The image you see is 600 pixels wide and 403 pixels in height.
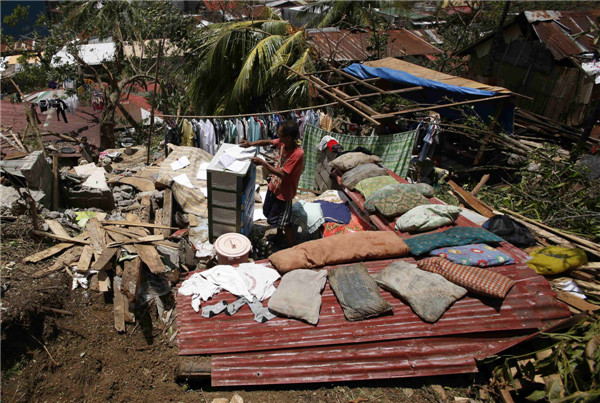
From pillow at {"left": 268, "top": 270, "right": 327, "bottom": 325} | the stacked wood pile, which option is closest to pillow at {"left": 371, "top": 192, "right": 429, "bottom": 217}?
pillow at {"left": 268, "top": 270, "right": 327, "bottom": 325}

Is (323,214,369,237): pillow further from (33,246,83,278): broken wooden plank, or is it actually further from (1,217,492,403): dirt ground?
(33,246,83,278): broken wooden plank

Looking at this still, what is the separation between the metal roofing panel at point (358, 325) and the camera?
3412 millimetres

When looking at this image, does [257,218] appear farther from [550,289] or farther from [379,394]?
[550,289]

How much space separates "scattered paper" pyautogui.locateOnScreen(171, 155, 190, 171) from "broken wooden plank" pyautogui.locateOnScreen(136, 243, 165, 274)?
2366 mm

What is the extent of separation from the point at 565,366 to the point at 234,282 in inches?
131

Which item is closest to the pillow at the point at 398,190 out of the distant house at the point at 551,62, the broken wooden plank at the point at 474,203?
the broken wooden plank at the point at 474,203

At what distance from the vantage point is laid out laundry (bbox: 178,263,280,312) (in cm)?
385

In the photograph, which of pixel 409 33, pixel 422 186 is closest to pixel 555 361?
pixel 422 186

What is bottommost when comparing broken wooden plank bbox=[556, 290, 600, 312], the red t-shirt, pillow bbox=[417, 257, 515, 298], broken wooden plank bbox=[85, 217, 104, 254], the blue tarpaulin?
broken wooden plank bbox=[85, 217, 104, 254]

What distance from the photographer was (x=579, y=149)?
21.7 ft

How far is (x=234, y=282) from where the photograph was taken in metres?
3.97

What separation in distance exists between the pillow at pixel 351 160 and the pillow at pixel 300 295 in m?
2.95

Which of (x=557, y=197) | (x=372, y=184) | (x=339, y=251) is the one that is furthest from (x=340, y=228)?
(x=557, y=197)

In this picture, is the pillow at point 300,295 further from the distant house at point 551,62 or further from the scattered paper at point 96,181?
the distant house at point 551,62
